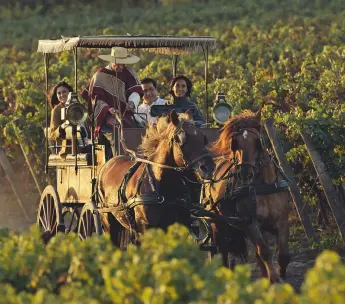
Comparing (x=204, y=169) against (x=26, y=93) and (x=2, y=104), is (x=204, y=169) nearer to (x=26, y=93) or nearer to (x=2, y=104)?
(x=26, y=93)

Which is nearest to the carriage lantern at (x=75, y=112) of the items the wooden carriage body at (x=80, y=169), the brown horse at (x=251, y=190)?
the wooden carriage body at (x=80, y=169)

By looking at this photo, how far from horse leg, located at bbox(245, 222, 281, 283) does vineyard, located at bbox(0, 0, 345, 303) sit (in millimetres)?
3056

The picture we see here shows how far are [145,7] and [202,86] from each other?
33296 mm

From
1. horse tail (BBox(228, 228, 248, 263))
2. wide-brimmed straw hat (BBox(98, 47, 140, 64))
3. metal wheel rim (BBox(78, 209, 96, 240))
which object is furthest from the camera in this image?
wide-brimmed straw hat (BBox(98, 47, 140, 64))

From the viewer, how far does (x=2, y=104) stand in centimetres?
2456

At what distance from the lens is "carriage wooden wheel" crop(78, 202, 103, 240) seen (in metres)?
13.7

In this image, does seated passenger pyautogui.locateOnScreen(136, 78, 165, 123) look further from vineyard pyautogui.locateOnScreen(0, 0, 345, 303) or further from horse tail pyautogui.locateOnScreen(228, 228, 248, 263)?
horse tail pyautogui.locateOnScreen(228, 228, 248, 263)

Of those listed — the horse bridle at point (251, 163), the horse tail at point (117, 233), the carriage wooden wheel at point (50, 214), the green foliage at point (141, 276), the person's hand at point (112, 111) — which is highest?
the person's hand at point (112, 111)

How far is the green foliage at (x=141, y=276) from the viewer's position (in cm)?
622

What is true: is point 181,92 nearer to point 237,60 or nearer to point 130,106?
point 130,106

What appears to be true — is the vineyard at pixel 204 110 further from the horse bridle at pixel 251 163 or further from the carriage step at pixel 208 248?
the horse bridle at pixel 251 163

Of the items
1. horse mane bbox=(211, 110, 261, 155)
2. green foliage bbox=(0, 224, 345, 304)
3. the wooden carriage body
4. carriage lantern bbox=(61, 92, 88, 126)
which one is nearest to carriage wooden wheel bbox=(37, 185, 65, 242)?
the wooden carriage body

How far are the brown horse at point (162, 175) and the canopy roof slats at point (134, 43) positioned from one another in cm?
148

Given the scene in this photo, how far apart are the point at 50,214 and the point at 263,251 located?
361cm
